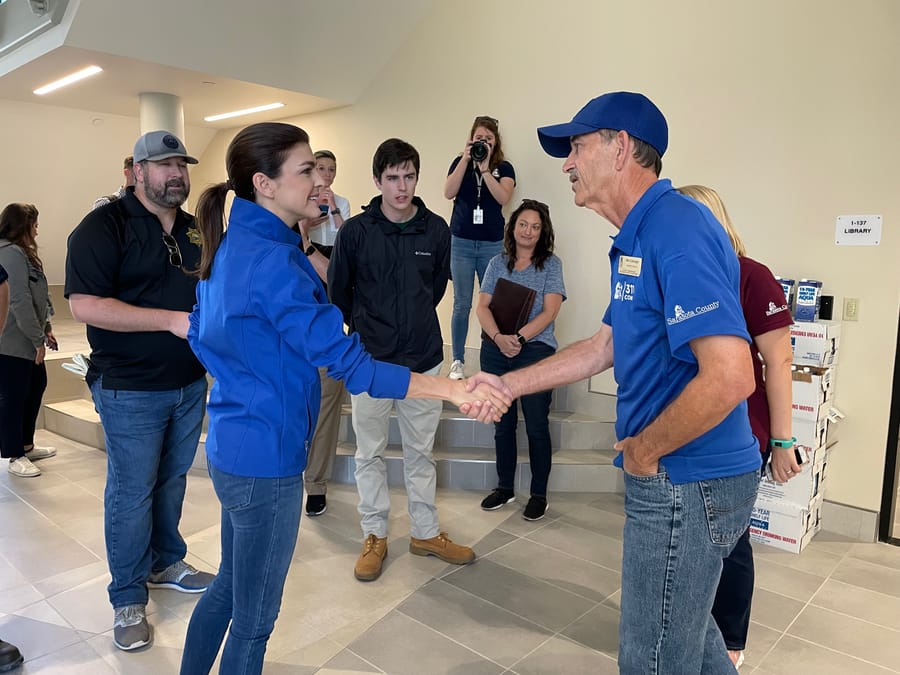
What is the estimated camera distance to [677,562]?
1185 mm

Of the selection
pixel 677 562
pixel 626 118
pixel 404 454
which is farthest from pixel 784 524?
pixel 626 118

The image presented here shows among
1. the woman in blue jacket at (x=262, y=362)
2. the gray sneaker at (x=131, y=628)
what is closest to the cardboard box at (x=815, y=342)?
the woman in blue jacket at (x=262, y=362)

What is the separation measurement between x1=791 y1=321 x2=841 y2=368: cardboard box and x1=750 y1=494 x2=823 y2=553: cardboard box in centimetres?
69

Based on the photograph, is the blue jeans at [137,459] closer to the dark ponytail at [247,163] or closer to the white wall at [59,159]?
the dark ponytail at [247,163]

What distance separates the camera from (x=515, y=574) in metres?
2.75

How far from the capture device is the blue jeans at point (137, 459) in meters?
2.17

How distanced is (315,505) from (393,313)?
1.25m

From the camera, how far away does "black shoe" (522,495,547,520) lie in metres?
3.31

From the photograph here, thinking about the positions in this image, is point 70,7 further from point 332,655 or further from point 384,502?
point 332,655

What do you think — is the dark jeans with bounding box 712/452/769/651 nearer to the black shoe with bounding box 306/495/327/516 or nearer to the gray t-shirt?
the gray t-shirt

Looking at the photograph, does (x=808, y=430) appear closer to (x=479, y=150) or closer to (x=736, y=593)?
(x=736, y=593)

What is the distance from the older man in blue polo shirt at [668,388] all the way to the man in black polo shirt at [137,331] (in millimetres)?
1391

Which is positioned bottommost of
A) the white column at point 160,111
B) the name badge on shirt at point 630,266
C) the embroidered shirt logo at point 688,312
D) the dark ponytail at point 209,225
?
the embroidered shirt logo at point 688,312

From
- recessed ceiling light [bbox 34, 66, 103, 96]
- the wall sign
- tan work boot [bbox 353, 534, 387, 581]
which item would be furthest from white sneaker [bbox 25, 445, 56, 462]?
the wall sign
